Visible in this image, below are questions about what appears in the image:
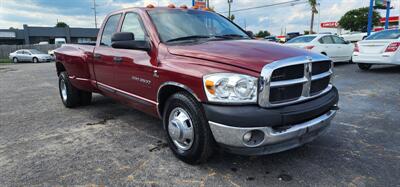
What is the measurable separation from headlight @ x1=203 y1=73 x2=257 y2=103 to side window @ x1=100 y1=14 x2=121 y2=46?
252 cm

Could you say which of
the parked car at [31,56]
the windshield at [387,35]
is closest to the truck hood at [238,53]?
the windshield at [387,35]

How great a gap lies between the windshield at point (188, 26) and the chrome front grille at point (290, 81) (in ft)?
4.11

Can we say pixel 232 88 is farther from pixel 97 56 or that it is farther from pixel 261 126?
pixel 97 56

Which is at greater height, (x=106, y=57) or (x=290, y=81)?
(x=106, y=57)

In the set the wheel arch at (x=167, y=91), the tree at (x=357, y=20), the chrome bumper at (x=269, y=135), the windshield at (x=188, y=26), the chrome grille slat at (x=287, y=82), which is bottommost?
the chrome bumper at (x=269, y=135)

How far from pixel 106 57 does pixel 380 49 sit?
854 cm

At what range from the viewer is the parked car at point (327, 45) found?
11180mm

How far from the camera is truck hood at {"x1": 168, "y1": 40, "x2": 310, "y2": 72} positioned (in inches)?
104

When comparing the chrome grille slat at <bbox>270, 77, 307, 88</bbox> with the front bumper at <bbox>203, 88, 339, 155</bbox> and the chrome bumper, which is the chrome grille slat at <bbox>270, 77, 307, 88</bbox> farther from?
the chrome bumper

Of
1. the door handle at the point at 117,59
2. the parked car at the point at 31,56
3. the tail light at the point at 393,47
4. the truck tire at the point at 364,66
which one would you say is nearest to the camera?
the door handle at the point at 117,59

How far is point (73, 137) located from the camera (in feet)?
13.4

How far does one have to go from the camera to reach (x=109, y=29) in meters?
4.70

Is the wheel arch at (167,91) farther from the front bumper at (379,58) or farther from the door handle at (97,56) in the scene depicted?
the front bumper at (379,58)

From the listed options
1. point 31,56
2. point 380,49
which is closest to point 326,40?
point 380,49
